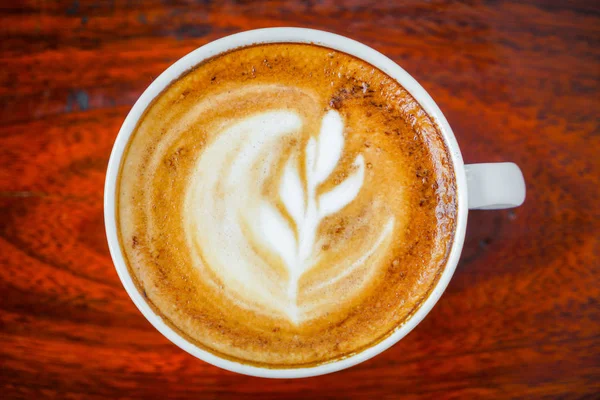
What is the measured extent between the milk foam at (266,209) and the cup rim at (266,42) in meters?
0.12

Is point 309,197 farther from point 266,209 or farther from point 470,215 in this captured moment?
point 470,215

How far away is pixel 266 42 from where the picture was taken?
96cm

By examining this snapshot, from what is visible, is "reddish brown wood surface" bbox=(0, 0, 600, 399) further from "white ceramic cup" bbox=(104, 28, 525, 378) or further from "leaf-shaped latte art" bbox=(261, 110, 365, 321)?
"leaf-shaped latte art" bbox=(261, 110, 365, 321)

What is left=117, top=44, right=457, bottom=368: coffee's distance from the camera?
968 mm

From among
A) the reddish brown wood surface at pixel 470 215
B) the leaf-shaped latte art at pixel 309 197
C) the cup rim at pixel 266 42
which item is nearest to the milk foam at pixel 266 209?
the leaf-shaped latte art at pixel 309 197

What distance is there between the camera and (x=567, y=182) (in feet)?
4.05

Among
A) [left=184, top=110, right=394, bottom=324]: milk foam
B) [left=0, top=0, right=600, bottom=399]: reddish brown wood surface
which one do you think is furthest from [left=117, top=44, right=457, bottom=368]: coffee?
[left=0, top=0, right=600, bottom=399]: reddish brown wood surface

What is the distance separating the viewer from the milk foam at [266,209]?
38.3 inches

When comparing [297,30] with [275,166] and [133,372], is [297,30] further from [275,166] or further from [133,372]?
[133,372]

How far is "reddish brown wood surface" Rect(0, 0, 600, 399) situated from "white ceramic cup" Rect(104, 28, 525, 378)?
226 millimetres

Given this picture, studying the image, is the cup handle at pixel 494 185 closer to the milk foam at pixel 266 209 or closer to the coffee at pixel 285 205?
the coffee at pixel 285 205

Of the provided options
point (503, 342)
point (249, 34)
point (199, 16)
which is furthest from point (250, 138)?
point (503, 342)

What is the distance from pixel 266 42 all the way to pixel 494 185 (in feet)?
1.71

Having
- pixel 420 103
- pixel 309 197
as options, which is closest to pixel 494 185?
pixel 420 103
